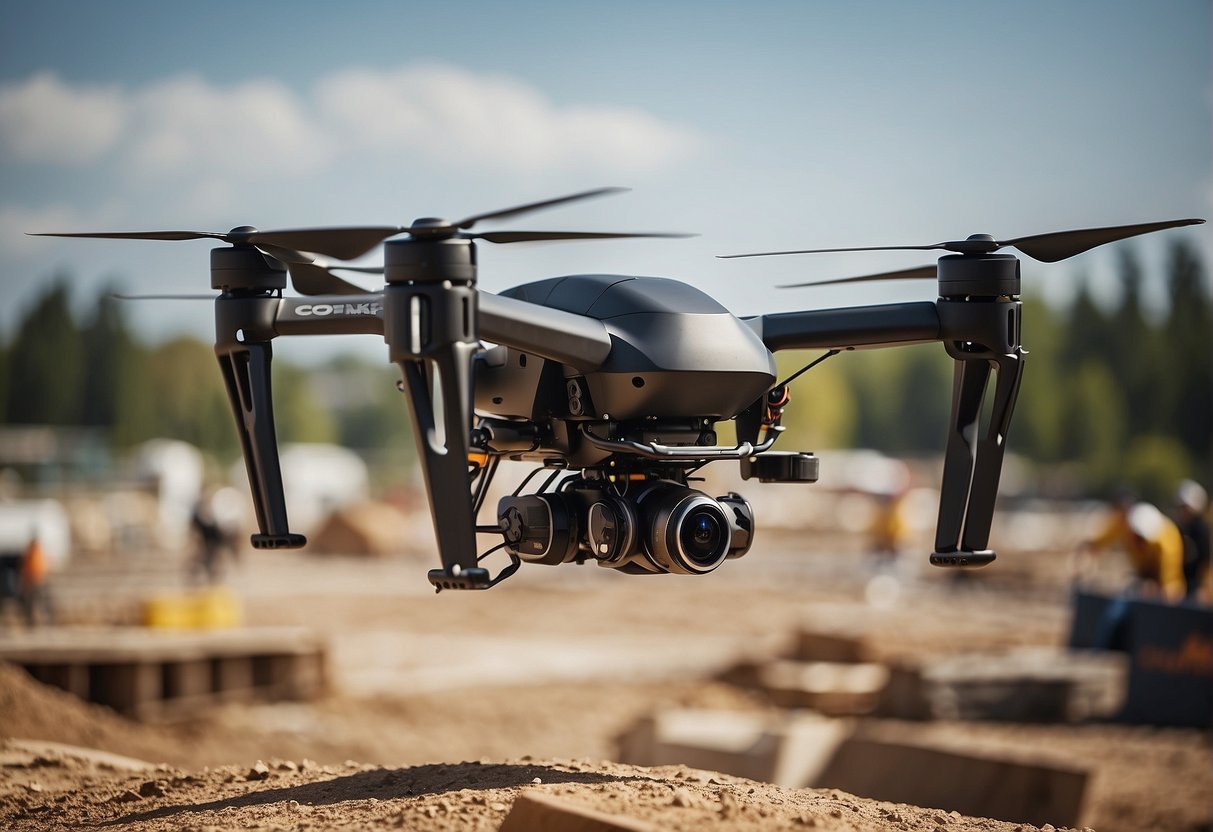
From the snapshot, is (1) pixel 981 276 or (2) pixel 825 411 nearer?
(1) pixel 981 276

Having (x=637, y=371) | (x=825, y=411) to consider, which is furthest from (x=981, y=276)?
(x=825, y=411)

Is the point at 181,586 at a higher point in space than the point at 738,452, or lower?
lower

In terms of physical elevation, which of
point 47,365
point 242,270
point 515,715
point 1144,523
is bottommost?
point 515,715

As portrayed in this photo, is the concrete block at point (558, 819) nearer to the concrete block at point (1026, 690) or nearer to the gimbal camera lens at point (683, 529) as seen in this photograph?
the gimbal camera lens at point (683, 529)

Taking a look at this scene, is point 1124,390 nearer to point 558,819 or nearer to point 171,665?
point 171,665

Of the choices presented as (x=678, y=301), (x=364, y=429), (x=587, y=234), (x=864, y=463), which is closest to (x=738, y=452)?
(x=678, y=301)

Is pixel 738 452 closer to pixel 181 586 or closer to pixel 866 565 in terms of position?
pixel 181 586

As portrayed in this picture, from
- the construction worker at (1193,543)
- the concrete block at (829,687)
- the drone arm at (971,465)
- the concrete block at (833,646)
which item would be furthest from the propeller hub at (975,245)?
the concrete block at (833,646)
